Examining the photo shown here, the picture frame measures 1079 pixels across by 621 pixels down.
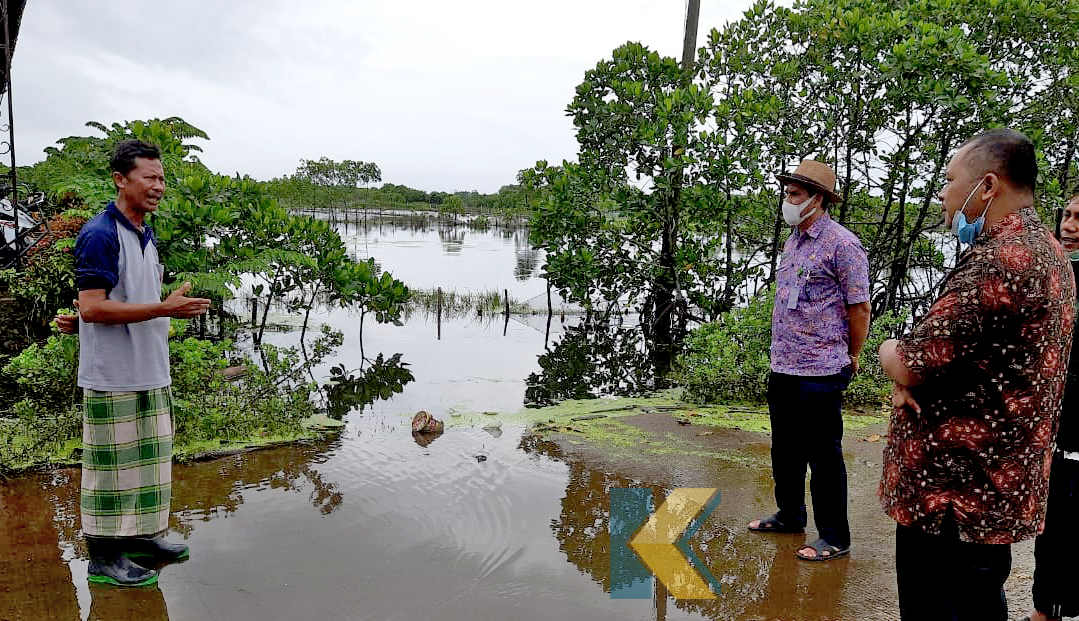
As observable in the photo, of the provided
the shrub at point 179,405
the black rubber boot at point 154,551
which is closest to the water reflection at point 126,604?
the black rubber boot at point 154,551

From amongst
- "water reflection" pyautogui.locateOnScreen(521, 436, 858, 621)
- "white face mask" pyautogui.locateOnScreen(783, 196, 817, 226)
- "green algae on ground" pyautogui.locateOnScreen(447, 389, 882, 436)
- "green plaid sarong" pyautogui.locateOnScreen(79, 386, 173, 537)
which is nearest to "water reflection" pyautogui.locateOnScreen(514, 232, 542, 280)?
"green algae on ground" pyautogui.locateOnScreen(447, 389, 882, 436)

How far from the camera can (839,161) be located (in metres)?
8.70

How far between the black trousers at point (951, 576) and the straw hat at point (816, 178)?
180 centimetres

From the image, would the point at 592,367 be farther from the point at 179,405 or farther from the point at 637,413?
the point at 179,405

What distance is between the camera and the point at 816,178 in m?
3.43

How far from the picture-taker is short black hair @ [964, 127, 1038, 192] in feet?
6.32

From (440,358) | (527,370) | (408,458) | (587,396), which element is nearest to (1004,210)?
(408,458)

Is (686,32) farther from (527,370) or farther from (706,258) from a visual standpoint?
(527,370)

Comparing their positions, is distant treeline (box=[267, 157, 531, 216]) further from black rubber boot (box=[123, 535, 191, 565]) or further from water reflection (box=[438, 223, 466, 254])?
black rubber boot (box=[123, 535, 191, 565])

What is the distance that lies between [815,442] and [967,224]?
1596 mm

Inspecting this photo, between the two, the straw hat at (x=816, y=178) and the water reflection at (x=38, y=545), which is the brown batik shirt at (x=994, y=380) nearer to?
the straw hat at (x=816, y=178)

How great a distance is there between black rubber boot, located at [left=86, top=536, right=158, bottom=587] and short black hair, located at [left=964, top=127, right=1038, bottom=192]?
3400 millimetres

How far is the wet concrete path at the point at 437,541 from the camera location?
9.81ft

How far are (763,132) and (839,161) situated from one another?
963 millimetres
